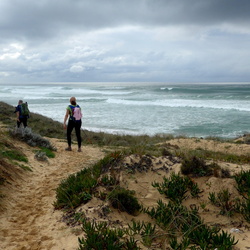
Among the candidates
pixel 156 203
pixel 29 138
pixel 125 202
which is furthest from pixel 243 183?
pixel 29 138

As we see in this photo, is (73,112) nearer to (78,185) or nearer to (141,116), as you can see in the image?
(78,185)

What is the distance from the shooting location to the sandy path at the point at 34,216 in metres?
3.54

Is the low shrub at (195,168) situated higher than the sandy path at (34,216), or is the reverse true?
the low shrub at (195,168)

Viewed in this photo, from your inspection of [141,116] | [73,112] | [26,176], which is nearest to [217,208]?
[26,176]

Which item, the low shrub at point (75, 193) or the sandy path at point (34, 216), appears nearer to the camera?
the sandy path at point (34, 216)

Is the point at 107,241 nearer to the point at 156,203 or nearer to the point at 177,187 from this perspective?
the point at 156,203

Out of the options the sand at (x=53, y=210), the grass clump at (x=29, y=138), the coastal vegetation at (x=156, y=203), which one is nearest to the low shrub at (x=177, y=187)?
the coastal vegetation at (x=156, y=203)

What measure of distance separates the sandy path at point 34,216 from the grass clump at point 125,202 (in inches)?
32.3

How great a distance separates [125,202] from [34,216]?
5.05ft

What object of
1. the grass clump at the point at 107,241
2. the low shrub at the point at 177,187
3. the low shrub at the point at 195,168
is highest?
the low shrub at the point at 195,168

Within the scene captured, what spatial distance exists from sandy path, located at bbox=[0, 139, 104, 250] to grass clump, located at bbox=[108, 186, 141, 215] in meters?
0.82

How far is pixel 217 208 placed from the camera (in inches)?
164

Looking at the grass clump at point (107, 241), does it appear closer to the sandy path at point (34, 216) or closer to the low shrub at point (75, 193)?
the sandy path at point (34, 216)

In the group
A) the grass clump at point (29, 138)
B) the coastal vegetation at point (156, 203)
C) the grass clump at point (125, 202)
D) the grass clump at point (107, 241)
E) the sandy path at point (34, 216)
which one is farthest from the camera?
the grass clump at point (29, 138)
